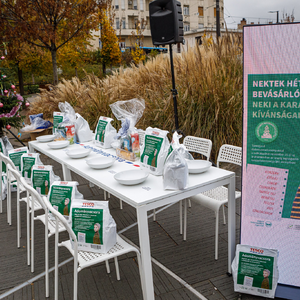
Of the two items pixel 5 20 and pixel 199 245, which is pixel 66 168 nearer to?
pixel 199 245

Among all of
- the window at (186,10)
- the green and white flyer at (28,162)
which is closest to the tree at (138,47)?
the green and white flyer at (28,162)

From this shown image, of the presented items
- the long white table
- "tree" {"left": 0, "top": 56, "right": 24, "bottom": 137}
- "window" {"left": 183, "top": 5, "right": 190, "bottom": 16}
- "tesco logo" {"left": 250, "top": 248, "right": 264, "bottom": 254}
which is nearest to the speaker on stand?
the long white table

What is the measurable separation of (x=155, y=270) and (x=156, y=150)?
0.95 m

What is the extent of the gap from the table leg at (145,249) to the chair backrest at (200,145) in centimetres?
127

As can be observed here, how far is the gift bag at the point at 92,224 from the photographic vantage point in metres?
1.79

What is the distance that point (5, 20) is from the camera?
25.0 feet

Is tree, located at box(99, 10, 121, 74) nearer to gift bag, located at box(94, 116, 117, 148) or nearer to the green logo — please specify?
gift bag, located at box(94, 116, 117, 148)

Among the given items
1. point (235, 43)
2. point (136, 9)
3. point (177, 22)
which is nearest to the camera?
point (177, 22)

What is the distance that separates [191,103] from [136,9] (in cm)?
3868

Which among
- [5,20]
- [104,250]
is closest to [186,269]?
[104,250]

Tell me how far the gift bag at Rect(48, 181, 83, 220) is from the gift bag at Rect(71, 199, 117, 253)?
25 centimetres

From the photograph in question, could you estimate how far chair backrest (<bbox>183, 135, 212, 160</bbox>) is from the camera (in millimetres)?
2898

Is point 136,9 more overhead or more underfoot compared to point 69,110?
more overhead

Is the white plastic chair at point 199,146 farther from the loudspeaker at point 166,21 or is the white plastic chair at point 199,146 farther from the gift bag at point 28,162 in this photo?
the loudspeaker at point 166,21
